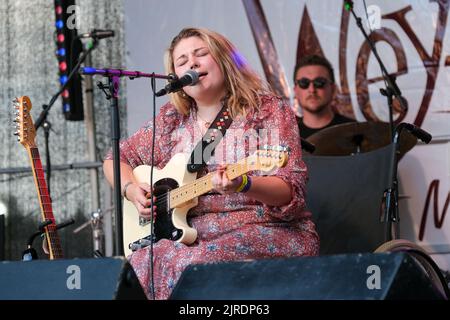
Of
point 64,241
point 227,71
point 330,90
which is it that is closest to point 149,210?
point 227,71

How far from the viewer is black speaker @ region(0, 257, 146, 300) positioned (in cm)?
180

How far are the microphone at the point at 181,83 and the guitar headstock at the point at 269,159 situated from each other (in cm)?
40

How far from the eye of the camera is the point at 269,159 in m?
2.70

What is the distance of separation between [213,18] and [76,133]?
1.33 m

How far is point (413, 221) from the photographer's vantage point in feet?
15.4

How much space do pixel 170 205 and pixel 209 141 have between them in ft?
1.03

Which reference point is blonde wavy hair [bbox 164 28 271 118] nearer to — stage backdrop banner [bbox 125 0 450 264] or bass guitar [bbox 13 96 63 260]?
bass guitar [bbox 13 96 63 260]

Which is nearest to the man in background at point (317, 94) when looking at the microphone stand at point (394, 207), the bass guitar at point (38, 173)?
the microphone stand at point (394, 207)

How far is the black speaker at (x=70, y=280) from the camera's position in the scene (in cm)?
180

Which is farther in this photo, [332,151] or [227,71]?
[332,151]

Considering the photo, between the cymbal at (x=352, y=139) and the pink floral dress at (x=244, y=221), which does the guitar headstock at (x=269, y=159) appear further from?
the cymbal at (x=352, y=139)

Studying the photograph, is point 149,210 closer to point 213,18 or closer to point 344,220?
point 344,220

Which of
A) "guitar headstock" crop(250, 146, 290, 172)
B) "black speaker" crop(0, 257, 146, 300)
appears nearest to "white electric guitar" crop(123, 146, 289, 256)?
"guitar headstock" crop(250, 146, 290, 172)

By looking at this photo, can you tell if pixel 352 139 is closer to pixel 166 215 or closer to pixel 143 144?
pixel 143 144
